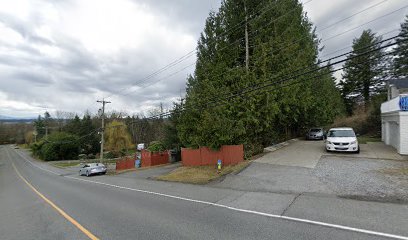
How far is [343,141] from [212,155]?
9319 mm

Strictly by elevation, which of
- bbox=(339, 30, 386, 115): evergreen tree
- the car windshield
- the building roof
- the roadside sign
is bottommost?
the car windshield

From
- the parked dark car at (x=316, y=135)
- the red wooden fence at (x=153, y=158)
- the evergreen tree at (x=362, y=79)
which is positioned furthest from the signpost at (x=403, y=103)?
the evergreen tree at (x=362, y=79)

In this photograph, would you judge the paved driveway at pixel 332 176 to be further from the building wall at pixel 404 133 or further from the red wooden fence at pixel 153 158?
the red wooden fence at pixel 153 158

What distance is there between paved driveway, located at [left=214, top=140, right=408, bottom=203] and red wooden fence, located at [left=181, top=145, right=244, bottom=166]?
6.65 feet

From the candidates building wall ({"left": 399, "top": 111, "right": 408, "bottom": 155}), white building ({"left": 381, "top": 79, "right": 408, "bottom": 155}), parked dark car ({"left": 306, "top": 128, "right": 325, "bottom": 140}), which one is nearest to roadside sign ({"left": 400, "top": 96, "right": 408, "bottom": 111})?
white building ({"left": 381, "top": 79, "right": 408, "bottom": 155})

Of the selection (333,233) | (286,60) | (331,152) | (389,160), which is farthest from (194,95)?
(333,233)

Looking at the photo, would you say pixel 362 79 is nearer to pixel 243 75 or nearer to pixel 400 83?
pixel 400 83

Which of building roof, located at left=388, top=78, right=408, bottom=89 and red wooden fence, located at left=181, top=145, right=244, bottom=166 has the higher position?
building roof, located at left=388, top=78, right=408, bottom=89

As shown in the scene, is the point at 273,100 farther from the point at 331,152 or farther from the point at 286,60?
the point at 331,152

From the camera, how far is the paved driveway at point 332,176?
10000 millimetres

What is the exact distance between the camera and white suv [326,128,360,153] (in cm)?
1788

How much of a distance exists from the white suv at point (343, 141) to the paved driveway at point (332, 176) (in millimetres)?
529

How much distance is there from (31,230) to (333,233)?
811 cm

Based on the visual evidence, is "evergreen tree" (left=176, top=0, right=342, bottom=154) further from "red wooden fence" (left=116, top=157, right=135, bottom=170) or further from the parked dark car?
"red wooden fence" (left=116, top=157, right=135, bottom=170)
